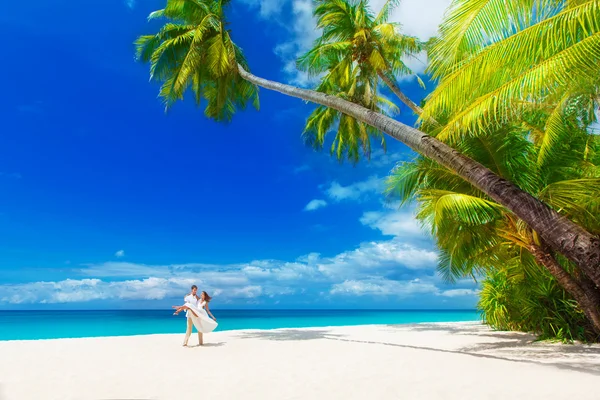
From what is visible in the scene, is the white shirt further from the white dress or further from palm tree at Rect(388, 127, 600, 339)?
palm tree at Rect(388, 127, 600, 339)

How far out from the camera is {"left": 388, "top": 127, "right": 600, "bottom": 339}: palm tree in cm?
748

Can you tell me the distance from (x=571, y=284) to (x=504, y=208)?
1815 millimetres

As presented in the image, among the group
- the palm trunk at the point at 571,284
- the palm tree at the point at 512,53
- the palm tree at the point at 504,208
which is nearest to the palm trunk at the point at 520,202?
the palm tree at the point at 512,53

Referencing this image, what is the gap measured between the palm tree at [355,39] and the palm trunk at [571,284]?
4869mm

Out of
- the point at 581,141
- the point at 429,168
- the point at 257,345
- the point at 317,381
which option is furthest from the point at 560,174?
the point at 257,345

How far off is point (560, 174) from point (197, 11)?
34.7ft

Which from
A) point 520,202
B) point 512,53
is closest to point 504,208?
point 520,202

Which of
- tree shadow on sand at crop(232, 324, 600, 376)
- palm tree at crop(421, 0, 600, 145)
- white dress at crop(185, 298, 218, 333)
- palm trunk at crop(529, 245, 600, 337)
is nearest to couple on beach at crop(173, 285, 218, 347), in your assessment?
white dress at crop(185, 298, 218, 333)

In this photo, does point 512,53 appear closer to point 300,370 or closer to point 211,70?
point 300,370

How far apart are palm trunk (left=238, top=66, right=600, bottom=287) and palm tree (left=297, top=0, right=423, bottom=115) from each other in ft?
12.6

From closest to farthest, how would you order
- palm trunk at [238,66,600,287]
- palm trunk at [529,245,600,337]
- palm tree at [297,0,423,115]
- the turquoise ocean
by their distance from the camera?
palm trunk at [238,66,600,287] → palm trunk at [529,245,600,337] → palm tree at [297,0,423,115] → the turquoise ocean

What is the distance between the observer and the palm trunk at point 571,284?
25.3 ft

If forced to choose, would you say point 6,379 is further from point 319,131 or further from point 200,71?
point 319,131

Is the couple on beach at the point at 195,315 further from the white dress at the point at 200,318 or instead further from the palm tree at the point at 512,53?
the palm tree at the point at 512,53
